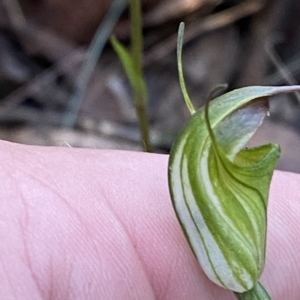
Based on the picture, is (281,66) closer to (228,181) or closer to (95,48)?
(95,48)

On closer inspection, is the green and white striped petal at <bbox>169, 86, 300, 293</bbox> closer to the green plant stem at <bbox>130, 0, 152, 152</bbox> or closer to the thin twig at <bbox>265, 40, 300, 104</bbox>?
the green plant stem at <bbox>130, 0, 152, 152</bbox>

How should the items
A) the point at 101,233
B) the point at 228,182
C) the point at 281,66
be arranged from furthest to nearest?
the point at 281,66 < the point at 101,233 < the point at 228,182

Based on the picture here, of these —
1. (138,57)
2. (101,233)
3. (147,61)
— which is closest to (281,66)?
(147,61)

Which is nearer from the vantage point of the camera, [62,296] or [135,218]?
[62,296]

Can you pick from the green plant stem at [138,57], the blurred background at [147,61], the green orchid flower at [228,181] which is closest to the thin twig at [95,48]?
the blurred background at [147,61]

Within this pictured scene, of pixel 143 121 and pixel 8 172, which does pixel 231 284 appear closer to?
pixel 8 172

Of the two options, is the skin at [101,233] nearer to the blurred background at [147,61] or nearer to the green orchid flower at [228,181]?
the green orchid flower at [228,181]

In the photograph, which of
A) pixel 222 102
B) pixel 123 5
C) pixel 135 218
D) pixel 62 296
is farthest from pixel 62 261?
pixel 123 5
